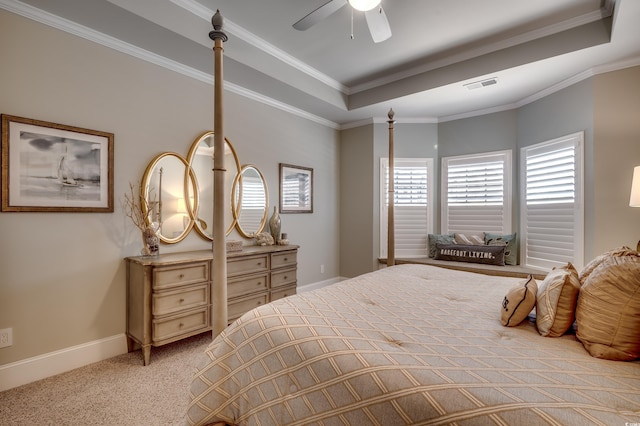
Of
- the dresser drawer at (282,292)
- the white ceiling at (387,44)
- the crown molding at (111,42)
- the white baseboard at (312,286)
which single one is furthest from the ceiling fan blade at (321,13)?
the white baseboard at (312,286)

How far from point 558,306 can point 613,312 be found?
0.62 feet

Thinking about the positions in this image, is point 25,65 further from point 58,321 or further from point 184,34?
point 58,321

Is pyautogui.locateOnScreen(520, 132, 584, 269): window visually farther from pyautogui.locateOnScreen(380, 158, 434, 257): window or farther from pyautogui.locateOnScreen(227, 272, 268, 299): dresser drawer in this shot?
pyautogui.locateOnScreen(227, 272, 268, 299): dresser drawer

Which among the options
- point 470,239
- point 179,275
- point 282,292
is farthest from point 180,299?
point 470,239

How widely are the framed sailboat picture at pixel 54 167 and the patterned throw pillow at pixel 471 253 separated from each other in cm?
398

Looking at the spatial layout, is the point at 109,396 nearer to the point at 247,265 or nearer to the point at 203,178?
the point at 247,265

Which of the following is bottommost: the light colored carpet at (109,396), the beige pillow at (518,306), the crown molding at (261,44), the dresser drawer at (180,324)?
the light colored carpet at (109,396)

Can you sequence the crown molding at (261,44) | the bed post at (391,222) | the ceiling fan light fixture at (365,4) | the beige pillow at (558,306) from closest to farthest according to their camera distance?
the beige pillow at (558,306) → the ceiling fan light fixture at (365,4) → the crown molding at (261,44) → the bed post at (391,222)

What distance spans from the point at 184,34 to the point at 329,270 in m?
3.62

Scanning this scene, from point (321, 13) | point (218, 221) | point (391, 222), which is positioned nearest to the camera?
point (218, 221)

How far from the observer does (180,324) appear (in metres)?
2.54

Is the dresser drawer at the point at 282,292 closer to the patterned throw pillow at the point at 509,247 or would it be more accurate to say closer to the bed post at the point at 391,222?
the bed post at the point at 391,222

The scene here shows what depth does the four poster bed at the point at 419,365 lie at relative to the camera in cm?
81

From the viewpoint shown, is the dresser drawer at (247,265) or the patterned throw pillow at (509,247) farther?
the patterned throw pillow at (509,247)
